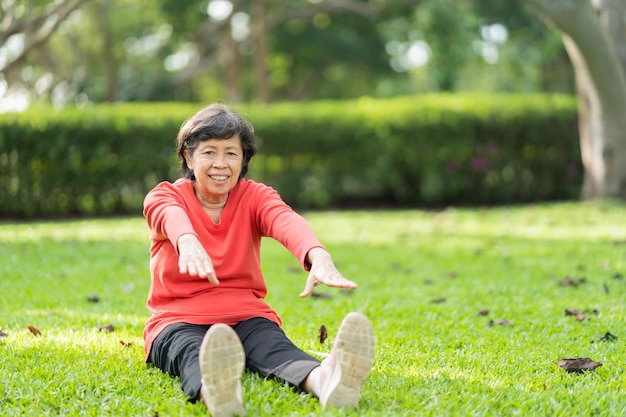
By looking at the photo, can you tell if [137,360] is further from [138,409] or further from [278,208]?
[278,208]

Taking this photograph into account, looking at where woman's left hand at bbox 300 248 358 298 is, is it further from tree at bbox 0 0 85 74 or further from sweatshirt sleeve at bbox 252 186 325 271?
tree at bbox 0 0 85 74

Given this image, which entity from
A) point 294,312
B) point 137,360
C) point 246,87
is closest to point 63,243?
point 294,312

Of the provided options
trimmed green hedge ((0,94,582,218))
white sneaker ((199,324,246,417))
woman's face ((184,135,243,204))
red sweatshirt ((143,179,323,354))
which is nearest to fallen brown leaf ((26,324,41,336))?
red sweatshirt ((143,179,323,354))

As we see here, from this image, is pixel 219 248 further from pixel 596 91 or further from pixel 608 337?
pixel 596 91

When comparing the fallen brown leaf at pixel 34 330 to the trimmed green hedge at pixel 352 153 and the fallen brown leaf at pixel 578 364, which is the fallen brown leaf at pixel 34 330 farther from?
the trimmed green hedge at pixel 352 153

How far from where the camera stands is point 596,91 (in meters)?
11.2

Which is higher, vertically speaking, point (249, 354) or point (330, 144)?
point (330, 144)

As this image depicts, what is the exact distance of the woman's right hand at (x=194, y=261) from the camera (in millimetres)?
2752

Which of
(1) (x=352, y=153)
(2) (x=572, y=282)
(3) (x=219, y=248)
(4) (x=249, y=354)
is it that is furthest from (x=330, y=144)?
(4) (x=249, y=354)

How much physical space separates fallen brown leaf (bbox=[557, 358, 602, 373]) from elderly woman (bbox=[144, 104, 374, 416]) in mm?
1210

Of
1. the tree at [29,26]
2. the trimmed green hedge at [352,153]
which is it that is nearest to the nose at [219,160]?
the trimmed green hedge at [352,153]

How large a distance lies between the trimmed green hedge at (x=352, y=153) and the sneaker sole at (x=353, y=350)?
Answer: 9.45 metres

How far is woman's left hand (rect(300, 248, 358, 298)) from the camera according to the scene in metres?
2.72

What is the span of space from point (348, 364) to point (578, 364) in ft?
4.40
